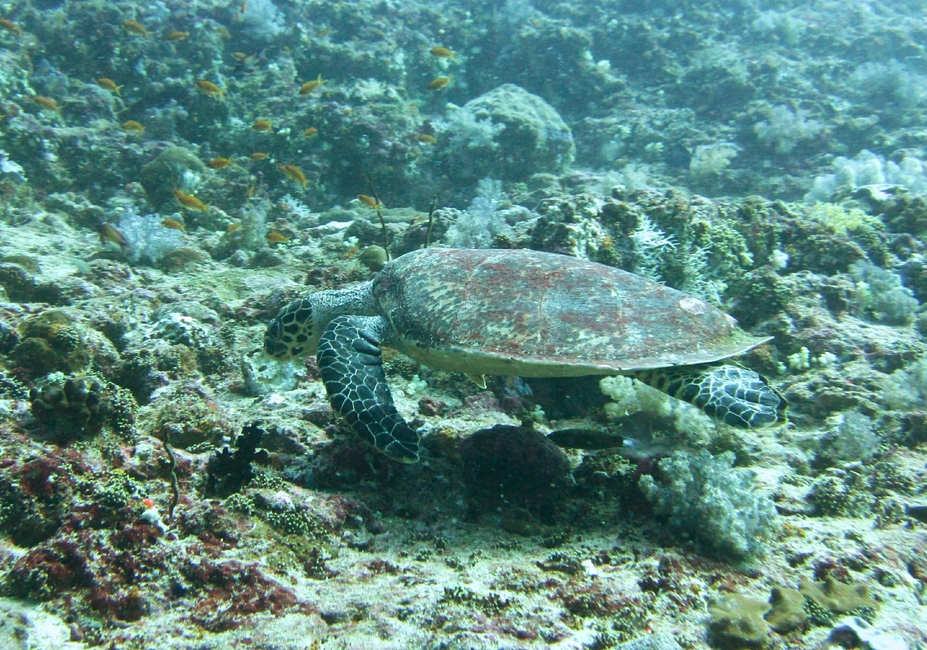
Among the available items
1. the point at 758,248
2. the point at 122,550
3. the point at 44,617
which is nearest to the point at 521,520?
the point at 122,550

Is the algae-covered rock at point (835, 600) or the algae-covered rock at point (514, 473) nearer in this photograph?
the algae-covered rock at point (835, 600)

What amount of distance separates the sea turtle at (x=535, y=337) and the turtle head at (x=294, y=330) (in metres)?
0.46

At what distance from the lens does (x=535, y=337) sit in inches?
130

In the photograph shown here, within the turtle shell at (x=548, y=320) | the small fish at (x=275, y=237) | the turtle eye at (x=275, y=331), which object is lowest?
the small fish at (x=275, y=237)

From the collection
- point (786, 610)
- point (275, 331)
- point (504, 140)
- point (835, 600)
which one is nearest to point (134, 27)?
point (504, 140)

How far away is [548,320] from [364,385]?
1390 millimetres

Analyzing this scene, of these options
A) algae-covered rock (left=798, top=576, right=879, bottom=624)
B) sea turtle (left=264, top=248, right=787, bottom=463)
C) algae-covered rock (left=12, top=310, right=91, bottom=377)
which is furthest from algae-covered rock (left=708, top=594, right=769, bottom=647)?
algae-covered rock (left=12, top=310, right=91, bottom=377)

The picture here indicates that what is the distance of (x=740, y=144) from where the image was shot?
14305 mm

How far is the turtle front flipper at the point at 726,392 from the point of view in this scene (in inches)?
125

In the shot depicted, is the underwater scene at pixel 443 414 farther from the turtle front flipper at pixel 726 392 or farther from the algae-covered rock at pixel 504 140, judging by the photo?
the algae-covered rock at pixel 504 140

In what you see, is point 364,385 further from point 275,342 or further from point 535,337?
point 275,342

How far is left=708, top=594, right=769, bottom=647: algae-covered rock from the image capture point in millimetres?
1817

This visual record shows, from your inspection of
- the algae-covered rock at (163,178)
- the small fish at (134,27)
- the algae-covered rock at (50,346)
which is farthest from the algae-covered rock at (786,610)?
the small fish at (134,27)

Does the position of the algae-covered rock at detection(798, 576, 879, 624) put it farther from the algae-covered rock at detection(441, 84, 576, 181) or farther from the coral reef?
the algae-covered rock at detection(441, 84, 576, 181)
